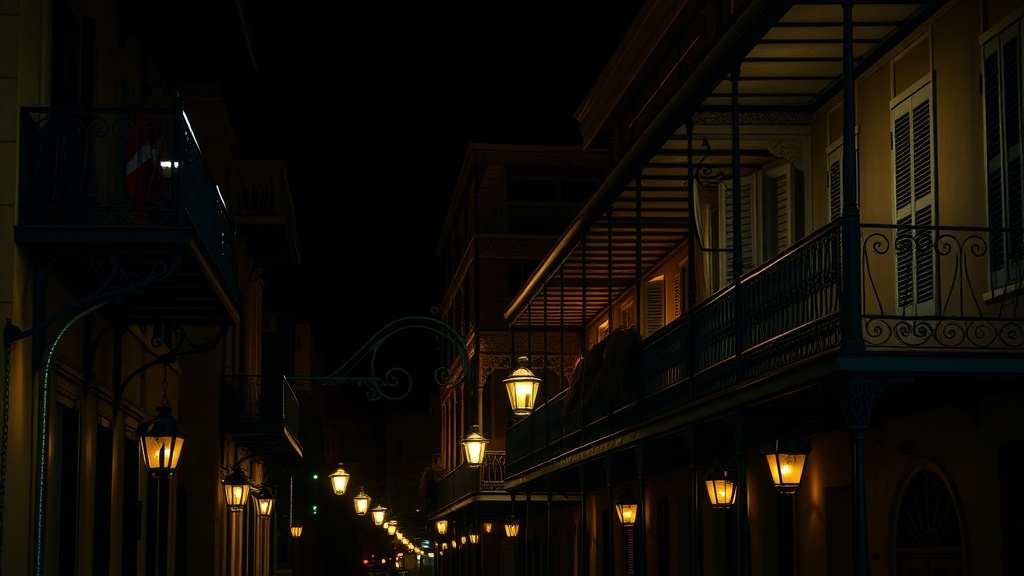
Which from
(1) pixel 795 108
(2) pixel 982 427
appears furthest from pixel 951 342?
(1) pixel 795 108

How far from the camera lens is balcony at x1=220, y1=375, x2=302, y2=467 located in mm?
27719

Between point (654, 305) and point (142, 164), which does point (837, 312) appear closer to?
point (142, 164)

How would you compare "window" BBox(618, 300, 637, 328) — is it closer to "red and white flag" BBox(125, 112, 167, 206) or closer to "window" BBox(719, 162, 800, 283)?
"window" BBox(719, 162, 800, 283)

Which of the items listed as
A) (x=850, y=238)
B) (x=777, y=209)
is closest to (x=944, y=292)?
(x=850, y=238)

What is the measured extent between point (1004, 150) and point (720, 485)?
6.28 metres

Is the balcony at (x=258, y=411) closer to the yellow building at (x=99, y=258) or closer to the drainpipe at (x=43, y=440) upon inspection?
the yellow building at (x=99, y=258)

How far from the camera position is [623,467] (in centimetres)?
2441

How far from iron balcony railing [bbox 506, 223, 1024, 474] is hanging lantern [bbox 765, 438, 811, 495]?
2.63 ft

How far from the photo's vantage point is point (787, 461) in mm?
14539

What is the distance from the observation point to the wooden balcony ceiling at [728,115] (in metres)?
14.1

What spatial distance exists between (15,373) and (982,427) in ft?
25.1

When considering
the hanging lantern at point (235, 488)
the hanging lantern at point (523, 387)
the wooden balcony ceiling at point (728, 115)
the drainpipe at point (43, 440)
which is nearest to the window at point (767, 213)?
the wooden balcony ceiling at point (728, 115)

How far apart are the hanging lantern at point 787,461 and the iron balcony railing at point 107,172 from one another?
218 inches

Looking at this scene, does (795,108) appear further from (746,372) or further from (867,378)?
(867,378)
